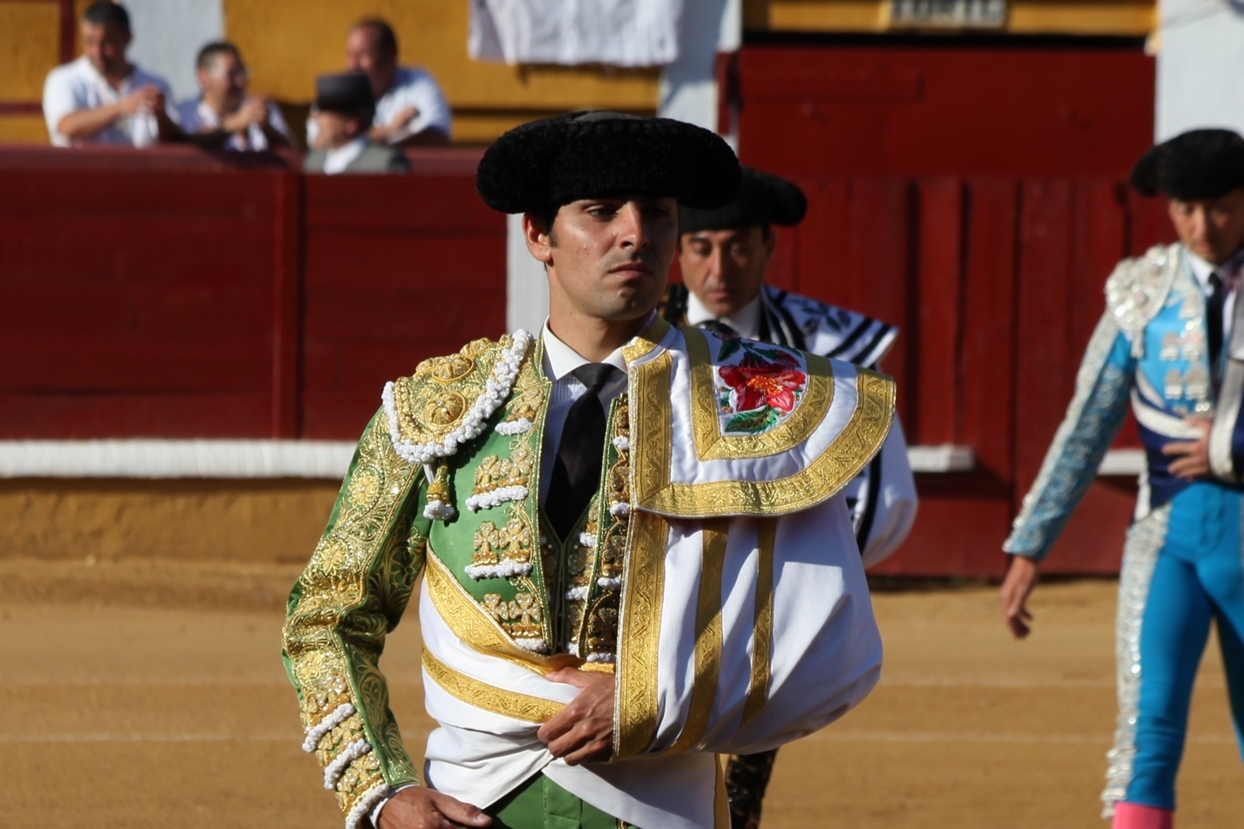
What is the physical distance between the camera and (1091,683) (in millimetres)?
7285

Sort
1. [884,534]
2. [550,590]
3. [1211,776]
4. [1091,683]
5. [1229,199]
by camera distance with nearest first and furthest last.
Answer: [550,590] → [884,534] → [1229,199] → [1211,776] → [1091,683]

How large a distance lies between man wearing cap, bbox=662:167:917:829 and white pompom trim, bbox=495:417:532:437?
5.19ft

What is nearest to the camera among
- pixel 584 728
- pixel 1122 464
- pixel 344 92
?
pixel 584 728

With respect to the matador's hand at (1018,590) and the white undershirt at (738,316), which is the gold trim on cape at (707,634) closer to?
the white undershirt at (738,316)

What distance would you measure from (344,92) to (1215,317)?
216 inches

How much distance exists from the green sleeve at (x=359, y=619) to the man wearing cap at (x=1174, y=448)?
214 centimetres

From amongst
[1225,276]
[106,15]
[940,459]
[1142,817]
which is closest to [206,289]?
[106,15]

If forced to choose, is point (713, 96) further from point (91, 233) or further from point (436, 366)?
point (436, 366)

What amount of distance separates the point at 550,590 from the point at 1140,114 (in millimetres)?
9277

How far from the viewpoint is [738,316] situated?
4.27 m

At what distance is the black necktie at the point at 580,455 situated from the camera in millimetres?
2441

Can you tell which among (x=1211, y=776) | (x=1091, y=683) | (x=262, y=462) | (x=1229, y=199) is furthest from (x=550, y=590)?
(x=262, y=462)

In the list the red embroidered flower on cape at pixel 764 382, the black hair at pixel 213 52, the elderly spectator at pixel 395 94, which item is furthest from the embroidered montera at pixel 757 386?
the black hair at pixel 213 52

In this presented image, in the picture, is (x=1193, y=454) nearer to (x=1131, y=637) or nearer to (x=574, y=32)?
(x=1131, y=637)
